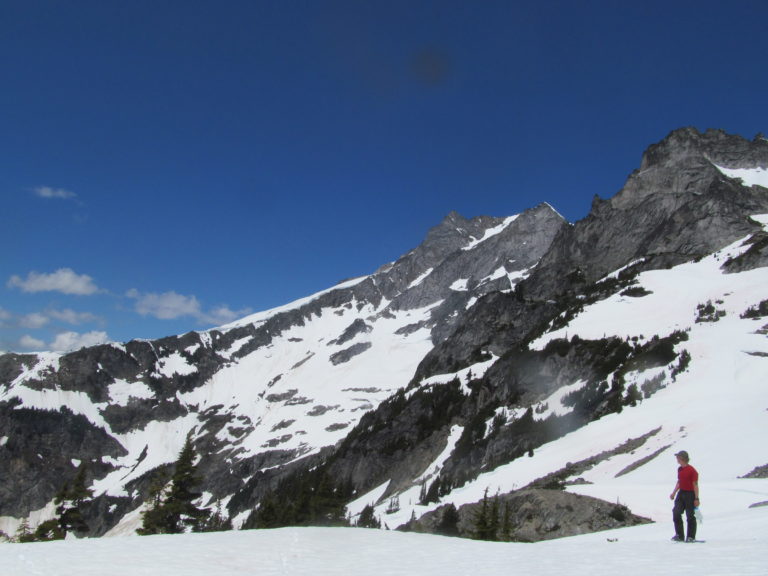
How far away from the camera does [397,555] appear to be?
14.5 metres

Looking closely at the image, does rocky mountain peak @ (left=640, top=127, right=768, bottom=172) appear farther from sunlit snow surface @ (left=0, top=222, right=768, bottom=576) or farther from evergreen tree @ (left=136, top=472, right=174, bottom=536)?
evergreen tree @ (left=136, top=472, right=174, bottom=536)

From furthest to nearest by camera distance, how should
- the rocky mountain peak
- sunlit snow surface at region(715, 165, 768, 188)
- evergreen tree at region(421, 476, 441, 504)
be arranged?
Answer: the rocky mountain peak, sunlit snow surface at region(715, 165, 768, 188), evergreen tree at region(421, 476, 441, 504)

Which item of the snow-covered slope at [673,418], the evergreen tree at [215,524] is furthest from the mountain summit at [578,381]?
the evergreen tree at [215,524]

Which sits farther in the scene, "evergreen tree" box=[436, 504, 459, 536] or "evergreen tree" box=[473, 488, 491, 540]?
"evergreen tree" box=[436, 504, 459, 536]

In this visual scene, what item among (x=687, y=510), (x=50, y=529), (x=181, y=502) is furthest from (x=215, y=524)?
(x=687, y=510)

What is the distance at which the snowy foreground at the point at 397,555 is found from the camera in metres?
10.7

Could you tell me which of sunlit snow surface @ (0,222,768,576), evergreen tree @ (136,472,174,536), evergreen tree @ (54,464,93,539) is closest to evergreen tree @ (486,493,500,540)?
sunlit snow surface @ (0,222,768,576)

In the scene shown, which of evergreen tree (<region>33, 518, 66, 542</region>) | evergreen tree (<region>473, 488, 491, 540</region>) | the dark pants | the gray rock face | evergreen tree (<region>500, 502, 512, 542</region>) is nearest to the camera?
the dark pants

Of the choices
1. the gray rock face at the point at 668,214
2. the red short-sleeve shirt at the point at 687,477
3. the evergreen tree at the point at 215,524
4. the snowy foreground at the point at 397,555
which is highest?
the gray rock face at the point at 668,214

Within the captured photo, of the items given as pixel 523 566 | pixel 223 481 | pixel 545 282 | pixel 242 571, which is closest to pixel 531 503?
pixel 523 566

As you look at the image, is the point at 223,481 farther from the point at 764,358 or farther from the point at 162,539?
the point at 162,539

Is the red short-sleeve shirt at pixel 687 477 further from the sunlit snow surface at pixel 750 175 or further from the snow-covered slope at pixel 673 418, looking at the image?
the sunlit snow surface at pixel 750 175

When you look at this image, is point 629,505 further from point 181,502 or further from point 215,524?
point 215,524

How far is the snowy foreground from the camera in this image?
10742 mm
